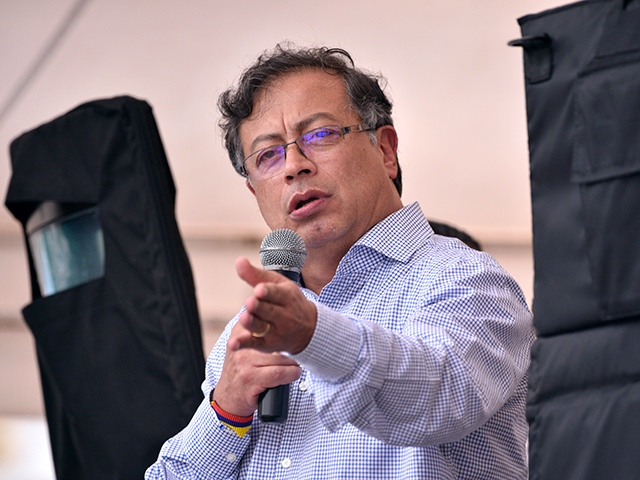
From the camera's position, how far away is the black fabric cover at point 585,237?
2.28 ft

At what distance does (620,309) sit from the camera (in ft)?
2.29

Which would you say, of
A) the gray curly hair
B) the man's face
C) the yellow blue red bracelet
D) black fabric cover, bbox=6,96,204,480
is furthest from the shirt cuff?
black fabric cover, bbox=6,96,204,480

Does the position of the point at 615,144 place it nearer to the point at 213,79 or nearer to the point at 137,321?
the point at 137,321

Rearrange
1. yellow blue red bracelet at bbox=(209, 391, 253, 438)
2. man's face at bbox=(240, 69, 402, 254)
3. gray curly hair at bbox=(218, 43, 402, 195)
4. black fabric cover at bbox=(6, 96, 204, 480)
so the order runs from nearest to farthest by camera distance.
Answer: yellow blue red bracelet at bbox=(209, 391, 253, 438)
man's face at bbox=(240, 69, 402, 254)
gray curly hair at bbox=(218, 43, 402, 195)
black fabric cover at bbox=(6, 96, 204, 480)

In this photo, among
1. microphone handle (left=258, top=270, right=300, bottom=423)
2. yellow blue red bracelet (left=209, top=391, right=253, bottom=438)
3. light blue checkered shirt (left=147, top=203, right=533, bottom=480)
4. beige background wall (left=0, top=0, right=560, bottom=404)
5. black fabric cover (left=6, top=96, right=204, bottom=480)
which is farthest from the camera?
beige background wall (left=0, top=0, right=560, bottom=404)

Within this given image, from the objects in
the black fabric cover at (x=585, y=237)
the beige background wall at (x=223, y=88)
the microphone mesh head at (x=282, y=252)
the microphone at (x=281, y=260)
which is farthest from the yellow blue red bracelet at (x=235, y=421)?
the beige background wall at (x=223, y=88)

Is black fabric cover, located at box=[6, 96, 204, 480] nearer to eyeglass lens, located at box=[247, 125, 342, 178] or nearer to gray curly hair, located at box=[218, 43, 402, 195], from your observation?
gray curly hair, located at box=[218, 43, 402, 195]

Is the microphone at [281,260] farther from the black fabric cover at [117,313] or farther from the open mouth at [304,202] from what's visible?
the black fabric cover at [117,313]

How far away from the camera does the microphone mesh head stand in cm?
101

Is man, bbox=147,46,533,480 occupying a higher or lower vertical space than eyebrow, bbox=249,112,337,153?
lower

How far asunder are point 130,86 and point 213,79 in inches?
13.3

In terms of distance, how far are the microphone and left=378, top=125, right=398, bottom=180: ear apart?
45 centimetres

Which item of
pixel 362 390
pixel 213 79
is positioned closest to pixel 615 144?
pixel 362 390

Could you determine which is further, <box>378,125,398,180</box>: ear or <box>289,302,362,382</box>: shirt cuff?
<box>378,125,398,180</box>: ear
